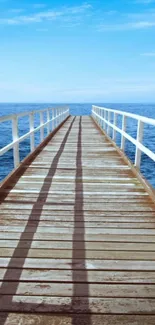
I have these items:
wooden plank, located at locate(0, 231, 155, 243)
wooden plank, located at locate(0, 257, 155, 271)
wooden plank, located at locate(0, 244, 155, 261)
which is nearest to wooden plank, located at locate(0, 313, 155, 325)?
wooden plank, located at locate(0, 257, 155, 271)

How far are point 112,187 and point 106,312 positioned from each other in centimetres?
283

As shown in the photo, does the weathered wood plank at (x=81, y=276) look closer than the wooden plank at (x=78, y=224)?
Yes

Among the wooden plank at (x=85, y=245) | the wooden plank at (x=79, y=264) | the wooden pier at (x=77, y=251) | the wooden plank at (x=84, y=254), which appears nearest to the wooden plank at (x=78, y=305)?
the wooden pier at (x=77, y=251)

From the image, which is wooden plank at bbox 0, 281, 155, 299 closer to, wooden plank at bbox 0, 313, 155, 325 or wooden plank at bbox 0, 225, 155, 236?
wooden plank at bbox 0, 313, 155, 325

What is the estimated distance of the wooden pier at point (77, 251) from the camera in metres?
2.05

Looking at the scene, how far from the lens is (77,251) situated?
2.78m

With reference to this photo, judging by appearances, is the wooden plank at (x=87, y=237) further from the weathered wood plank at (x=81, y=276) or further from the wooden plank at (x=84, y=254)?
the weathered wood plank at (x=81, y=276)

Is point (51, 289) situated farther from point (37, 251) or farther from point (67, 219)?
point (67, 219)

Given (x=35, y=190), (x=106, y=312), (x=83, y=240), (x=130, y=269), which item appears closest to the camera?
(x=106, y=312)

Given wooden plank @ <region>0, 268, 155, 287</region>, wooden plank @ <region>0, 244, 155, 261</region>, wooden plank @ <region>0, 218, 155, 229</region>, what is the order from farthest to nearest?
wooden plank @ <region>0, 218, 155, 229</region> < wooden plank @ <region>0, 244, 155, 261</region> < wooden plank @ <region>0, 268, 155, 287</region>

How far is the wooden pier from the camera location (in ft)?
6.72

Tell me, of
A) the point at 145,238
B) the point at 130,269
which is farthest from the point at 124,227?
the point at 130,269

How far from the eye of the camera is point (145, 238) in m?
3.04

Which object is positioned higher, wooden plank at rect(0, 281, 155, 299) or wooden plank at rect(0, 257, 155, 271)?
wooden plank at rect(0, 257, 155, 271)
